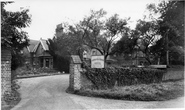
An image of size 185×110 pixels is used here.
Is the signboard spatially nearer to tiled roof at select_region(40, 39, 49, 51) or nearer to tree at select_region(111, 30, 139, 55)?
tree at select_region(111, 30, 139, 55)

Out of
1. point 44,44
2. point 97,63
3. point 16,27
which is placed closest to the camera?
point 16,27

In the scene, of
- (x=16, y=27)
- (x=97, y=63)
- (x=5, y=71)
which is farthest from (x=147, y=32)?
(x=5, y=71)

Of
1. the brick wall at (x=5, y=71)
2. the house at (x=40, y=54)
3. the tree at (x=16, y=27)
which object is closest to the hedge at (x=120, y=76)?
the tree at (x=16, y=27)

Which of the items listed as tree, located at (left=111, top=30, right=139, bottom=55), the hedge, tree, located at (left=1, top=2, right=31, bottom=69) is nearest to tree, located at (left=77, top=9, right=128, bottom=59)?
tree, located at (left=111, top=30, right=139, bottom=55)

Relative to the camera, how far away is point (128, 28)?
621 inches

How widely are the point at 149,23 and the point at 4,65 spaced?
12.4 metres

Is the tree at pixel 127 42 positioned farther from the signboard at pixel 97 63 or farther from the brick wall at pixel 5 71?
the brick wall at pixel 5 71

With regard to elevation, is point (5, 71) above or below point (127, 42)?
below

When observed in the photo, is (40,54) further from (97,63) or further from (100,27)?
(97,63)

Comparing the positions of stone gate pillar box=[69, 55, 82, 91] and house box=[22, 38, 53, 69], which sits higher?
house box=[22, 38, 53, 69]

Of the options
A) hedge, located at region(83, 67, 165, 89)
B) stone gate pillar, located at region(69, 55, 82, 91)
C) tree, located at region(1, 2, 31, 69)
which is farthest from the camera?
hedge, located at region(83, 67, 165, 89)

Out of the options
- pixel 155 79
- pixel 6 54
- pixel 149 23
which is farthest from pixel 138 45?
pixel 6 54

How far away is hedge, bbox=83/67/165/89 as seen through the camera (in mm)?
8188

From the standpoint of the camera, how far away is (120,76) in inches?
360
